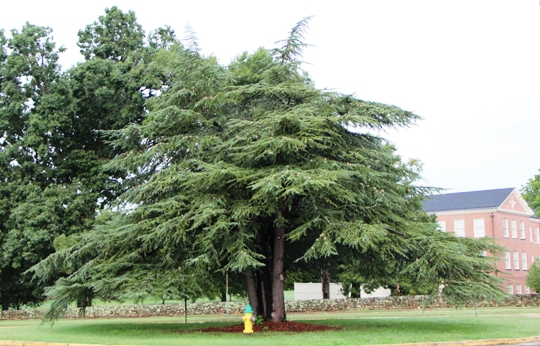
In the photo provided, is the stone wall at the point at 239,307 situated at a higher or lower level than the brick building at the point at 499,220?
lower

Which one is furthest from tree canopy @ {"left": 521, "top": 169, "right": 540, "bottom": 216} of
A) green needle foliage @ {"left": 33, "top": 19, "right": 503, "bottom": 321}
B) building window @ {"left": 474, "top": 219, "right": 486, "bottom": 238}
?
green needle foliage @ {"left": 33, "top": 19, "right": 503, "bottom": 321}

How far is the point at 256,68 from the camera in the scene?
30703 mm

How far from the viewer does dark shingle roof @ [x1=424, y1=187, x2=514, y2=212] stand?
57594 mm

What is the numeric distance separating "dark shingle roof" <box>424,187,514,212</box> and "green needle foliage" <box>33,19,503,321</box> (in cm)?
3607

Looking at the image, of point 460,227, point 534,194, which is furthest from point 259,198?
point 534,194

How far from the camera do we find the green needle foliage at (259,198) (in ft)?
63.7

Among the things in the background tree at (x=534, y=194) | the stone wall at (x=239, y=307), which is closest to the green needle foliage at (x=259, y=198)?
the stone wall at (x=239, y=307)

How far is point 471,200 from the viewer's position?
194 ft

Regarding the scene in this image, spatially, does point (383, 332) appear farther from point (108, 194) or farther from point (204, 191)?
point (108, 194)

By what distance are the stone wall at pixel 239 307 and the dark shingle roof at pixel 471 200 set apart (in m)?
16.4

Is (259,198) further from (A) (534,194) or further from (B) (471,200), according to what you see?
(A) (534,194)

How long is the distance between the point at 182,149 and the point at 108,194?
56.8 ft

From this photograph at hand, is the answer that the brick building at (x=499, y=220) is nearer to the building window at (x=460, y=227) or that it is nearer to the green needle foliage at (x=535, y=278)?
the building window at (x=460, y=227)

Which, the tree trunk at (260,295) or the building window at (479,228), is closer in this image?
the tree trunk at (260,295)
